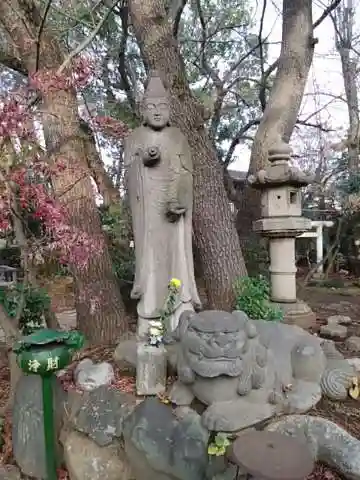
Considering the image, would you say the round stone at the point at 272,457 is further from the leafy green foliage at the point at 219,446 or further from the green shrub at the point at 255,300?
the green shrub at the point at 255,300

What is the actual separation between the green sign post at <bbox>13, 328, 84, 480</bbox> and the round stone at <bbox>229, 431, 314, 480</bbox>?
39.7 inches

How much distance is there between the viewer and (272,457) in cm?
157

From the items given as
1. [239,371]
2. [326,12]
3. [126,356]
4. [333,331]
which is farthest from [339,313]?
[326,12]

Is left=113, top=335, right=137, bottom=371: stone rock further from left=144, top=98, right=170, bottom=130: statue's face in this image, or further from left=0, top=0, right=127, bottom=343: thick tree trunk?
left=144, top=98, right=170, bottom=130: statue's face

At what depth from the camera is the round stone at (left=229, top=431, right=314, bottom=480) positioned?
1.48 metres

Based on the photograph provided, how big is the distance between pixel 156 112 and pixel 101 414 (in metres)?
2.16

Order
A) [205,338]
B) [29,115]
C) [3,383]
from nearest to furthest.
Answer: [205,338], [29,115], [3,383]

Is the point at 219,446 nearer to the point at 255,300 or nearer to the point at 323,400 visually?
the point at 323,400

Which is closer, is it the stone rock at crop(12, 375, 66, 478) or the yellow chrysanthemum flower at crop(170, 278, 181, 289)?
the stone rock at crop(12, 375, 66, 478)

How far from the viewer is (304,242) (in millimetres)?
11891

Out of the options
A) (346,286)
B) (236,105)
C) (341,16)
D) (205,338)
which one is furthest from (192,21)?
(205,338)

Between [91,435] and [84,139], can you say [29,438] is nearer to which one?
[91,435]

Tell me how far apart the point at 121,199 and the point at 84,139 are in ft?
7.78

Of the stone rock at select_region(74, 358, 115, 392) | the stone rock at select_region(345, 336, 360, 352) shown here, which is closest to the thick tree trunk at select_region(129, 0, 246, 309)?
the stone rock at select_region(345, 336, 360, 352)
